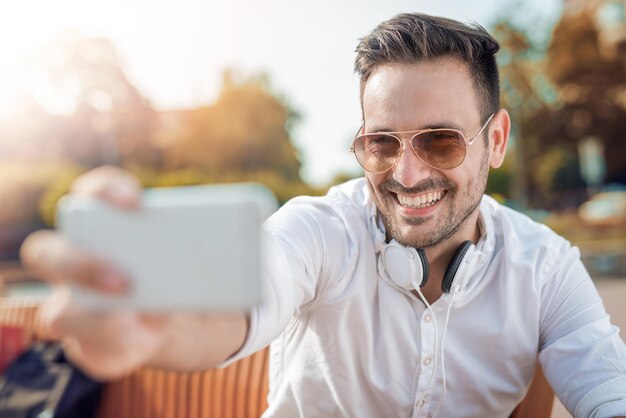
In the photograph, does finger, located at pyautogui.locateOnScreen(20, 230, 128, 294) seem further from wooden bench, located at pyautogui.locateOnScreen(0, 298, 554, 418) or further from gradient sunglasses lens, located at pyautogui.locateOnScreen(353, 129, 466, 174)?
wooden bench, located at pyautogui.locateOnScreen(0, 298, 554, 418)

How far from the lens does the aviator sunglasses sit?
2.18 m

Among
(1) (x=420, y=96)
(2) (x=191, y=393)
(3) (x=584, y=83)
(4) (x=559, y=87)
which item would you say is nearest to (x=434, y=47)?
(1) (x=420, y=96)

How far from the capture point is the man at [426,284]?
218 cm

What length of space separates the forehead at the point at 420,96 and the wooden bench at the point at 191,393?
118 centimetres

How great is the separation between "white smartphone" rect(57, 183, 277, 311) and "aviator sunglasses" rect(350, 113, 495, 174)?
1265 millimetres

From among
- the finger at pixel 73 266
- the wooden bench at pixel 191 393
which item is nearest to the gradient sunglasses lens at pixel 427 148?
the wooden bench at pixel 191 393

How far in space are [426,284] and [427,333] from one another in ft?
0.61

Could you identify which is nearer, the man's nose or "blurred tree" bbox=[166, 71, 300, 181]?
the man's nose

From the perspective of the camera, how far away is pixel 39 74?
28.2 meters

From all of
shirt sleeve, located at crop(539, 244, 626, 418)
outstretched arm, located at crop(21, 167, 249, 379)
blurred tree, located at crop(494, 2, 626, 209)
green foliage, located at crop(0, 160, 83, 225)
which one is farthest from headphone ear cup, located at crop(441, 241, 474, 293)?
green foliage, located at crop(0, 160, 83, 225)

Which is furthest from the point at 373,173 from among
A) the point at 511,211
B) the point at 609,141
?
the point at 609,141

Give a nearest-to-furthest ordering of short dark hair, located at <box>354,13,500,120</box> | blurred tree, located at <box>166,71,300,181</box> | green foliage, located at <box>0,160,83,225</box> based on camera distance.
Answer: short dark hair, located at <box>354,13,500,120</box>
green foliage, located at <box>0,160,83,225</box>
blurred tree, located at <box>166,71,300,181</box>

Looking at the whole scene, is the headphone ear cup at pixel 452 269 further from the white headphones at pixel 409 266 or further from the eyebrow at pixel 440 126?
the eyebrow at pixel 440 126

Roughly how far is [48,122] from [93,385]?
3087cm
